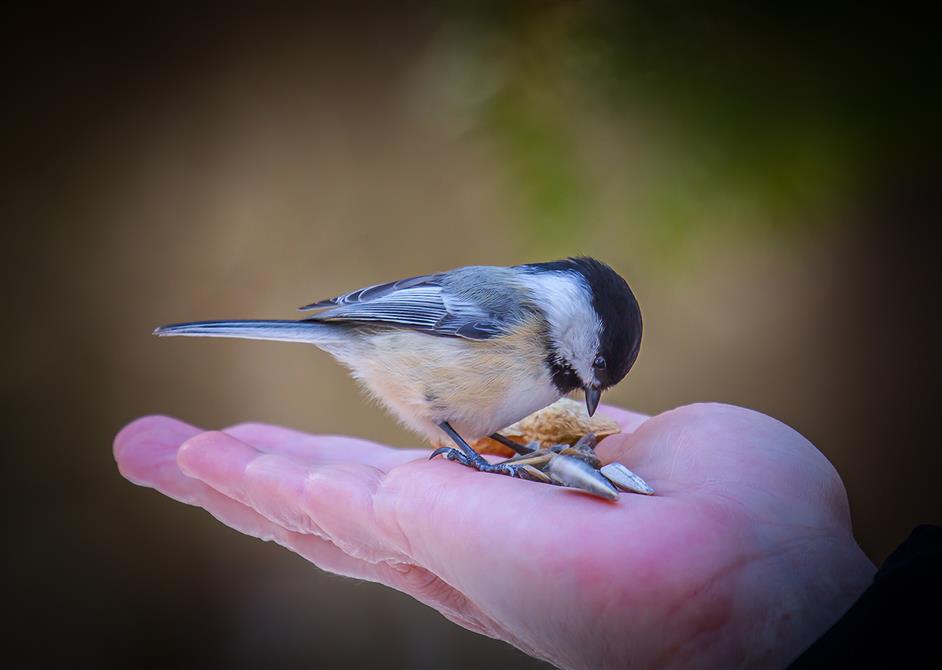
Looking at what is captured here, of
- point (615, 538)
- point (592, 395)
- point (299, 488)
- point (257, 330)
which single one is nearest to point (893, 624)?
point (615, 538)

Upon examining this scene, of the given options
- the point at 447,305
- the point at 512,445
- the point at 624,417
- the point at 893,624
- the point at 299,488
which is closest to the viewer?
the point at 893,624

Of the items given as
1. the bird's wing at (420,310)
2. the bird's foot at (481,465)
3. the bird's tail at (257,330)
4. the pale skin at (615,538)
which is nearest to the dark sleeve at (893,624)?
the pale skin at (615,538)

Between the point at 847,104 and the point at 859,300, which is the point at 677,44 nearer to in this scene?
the point at 847,104

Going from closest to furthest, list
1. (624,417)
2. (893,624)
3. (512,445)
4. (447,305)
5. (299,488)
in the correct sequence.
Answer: (893,624)
(299,488)
(447,305)
(512,445)
(624,417)

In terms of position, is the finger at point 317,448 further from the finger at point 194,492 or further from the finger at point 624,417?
the finger at point 624,417

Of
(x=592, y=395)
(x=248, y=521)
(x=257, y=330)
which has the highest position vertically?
(x=257, y=330)

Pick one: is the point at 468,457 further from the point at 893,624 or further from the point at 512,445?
the point at 893,624

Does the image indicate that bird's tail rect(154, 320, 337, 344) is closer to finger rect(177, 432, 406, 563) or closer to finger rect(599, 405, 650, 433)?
finger rect(177, 432, 406, 563)
